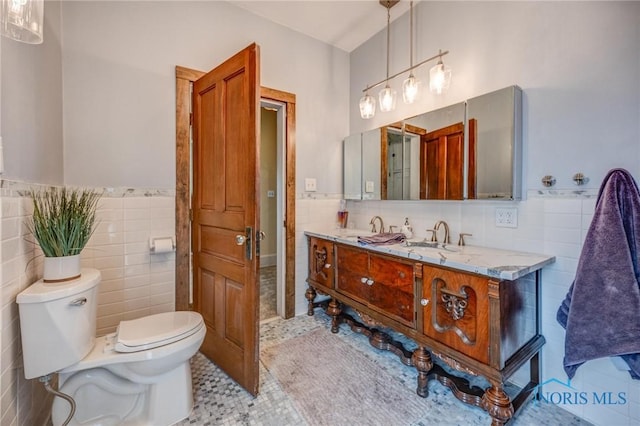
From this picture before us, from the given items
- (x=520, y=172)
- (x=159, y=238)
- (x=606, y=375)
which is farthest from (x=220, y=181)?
(x=606, y=375)

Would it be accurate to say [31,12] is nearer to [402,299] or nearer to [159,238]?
[159,238]

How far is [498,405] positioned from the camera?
4.21 feet

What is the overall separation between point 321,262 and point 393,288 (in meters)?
0.85

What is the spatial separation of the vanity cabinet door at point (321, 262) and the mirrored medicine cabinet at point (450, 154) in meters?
0.62

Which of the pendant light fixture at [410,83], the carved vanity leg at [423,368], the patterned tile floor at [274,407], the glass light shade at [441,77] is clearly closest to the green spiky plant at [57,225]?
the patterned tile floor at [274,407]

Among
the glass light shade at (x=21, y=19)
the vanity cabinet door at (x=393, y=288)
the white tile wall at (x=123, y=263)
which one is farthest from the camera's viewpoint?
the vanity cabinet door at (x=393, y=288)

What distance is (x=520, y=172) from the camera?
1645 millimetres

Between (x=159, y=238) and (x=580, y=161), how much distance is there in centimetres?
256

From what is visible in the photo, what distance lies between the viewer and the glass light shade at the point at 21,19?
2.83 feet

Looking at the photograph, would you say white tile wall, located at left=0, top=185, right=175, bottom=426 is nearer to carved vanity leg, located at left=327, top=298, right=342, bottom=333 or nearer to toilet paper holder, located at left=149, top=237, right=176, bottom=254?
toilet paper holder, located at left=149, top=237, right=176, bottom=254

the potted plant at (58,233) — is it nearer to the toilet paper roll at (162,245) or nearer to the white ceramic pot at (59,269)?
the white ceramic pot at (59,269)

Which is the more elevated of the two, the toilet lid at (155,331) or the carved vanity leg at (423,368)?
the toilet lid at (155,331)

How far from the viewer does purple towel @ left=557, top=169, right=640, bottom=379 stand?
116 cm

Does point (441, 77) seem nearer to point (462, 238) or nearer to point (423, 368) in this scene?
point (462, 238)
